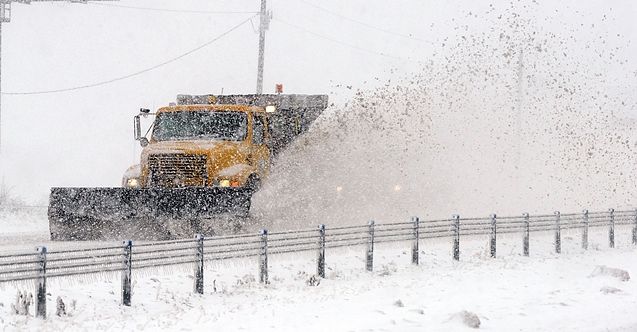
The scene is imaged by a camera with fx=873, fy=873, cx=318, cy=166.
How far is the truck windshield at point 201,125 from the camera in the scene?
20281 millimetres

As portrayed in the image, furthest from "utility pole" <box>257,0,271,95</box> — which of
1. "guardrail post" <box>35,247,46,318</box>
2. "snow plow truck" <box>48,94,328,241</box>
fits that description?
"guardrail post" <box>35,247,46,318</box>

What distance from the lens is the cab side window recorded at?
67.5 feet

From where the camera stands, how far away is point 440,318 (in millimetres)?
12938

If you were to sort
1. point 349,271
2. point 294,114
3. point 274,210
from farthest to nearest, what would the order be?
point 294,114
point 274,210
point 349,271

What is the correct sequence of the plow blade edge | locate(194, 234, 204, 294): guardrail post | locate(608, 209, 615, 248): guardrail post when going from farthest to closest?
locate(608, 209, 615, 248): guardrail post → the plow blade edge → locate(194, 234, 204, 294): guardrail post

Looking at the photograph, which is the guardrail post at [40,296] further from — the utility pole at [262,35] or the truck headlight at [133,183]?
Result: the utility pole at [262,35]

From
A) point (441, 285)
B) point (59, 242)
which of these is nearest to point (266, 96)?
point (59, 242)

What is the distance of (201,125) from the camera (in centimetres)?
2044

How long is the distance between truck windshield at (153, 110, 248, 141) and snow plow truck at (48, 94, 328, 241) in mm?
23

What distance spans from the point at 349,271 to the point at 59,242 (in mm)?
6124

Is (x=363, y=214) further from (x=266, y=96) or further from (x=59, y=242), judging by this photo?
(x=59, y=242)

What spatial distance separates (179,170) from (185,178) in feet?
0.72

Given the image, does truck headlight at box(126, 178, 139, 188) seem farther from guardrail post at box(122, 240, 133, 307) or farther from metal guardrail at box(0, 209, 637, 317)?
guardrail post at box(122, 240, 133, 307)

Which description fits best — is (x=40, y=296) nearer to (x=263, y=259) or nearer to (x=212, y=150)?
(x=263, y=259)
